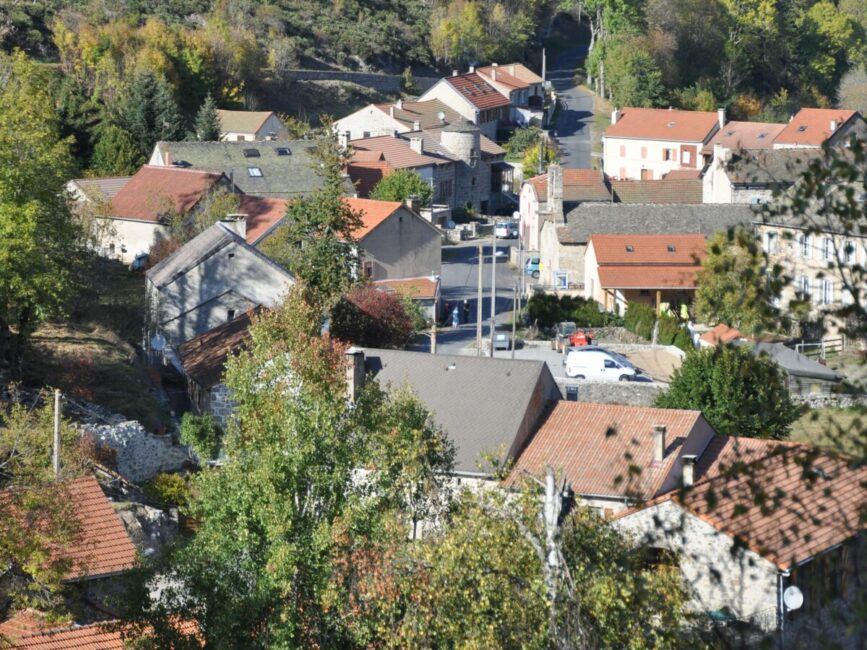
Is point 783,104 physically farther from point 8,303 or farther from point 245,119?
point 8,303

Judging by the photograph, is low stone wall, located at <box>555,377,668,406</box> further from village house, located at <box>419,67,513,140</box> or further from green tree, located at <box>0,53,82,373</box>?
village house, located at <box>419,67,513,140</box>

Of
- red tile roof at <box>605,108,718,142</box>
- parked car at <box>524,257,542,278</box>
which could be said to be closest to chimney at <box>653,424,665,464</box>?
parked car at <box>524,257,542,278</box>

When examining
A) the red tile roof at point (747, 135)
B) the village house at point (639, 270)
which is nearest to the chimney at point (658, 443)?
the village house at point (639, 270)

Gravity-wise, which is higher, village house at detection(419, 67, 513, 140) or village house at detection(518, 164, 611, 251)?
village house at detection(419, 67, 513, 140)

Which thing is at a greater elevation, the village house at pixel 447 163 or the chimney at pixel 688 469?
the village house at pixel 447 163

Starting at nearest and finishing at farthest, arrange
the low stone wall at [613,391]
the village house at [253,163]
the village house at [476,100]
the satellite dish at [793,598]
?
the satellite dish at [793,598] < the low stone wall at [613,391] < the village house at [253,163] < the village house at [476,100]

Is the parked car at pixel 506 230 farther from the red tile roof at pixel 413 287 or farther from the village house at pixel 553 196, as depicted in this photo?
the red tile roof at pixel 413 287

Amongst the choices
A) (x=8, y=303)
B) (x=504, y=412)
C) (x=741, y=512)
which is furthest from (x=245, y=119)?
(x=741, y=512)
